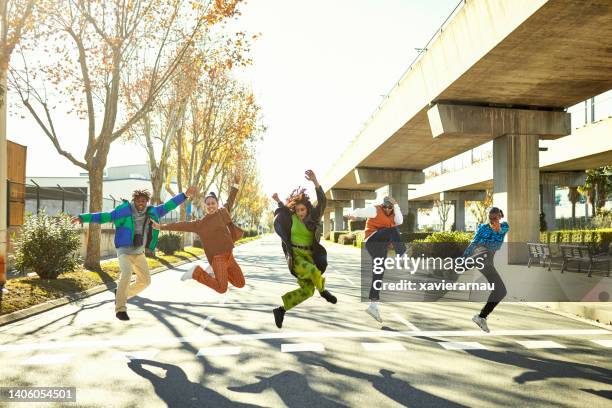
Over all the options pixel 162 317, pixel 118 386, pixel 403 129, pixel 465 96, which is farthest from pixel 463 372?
pixel 403 129

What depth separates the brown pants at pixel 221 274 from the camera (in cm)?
478

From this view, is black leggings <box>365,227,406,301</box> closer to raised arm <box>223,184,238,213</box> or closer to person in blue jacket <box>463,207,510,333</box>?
person in blue jacket <box>463,207,510,333</box>

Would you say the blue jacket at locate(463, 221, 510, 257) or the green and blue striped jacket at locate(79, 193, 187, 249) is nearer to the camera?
the green and blue striped jacket at locate(79, 193, 187, 249)

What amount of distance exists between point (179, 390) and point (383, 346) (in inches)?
142

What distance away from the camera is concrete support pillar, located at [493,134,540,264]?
25.1 m

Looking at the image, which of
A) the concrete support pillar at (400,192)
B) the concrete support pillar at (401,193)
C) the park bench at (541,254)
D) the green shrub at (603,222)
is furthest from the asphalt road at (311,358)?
the concrete support pillar at (400,192)

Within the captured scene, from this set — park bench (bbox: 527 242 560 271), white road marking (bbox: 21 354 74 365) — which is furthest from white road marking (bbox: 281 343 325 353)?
park bench (bbox: 527 242 560 271)

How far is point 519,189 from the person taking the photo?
83.1 feet

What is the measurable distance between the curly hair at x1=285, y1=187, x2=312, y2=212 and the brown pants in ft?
2.32

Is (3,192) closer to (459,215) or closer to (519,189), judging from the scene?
(519,189)

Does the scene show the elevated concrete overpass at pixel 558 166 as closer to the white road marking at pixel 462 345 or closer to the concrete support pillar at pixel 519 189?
the concrete support pillar at pixel 519 189

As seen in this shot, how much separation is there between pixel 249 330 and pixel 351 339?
1.99m
